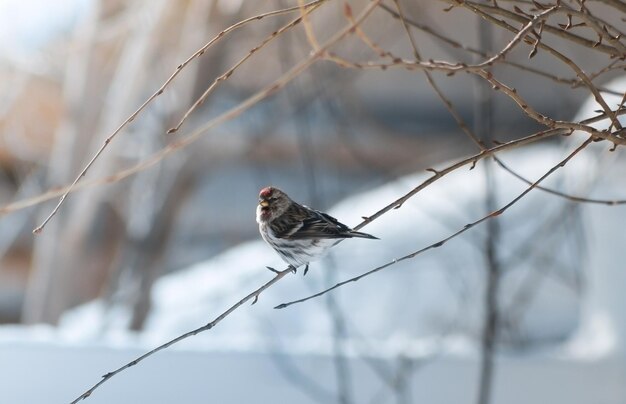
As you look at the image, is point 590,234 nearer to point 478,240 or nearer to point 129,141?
point 478,240

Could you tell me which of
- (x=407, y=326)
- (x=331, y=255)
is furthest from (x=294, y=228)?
(x=407, y=326)

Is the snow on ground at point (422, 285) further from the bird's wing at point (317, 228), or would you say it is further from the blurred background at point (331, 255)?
the bird's wing at point (317, 228)

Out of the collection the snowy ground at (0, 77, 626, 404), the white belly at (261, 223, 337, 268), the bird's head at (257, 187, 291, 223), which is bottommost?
the white belly at (261, 223, 337, 268)

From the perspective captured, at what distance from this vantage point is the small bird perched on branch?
2.00m

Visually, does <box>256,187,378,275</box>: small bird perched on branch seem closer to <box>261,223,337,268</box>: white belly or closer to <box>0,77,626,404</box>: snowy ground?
<box>261,223,337,268</box>: white belly

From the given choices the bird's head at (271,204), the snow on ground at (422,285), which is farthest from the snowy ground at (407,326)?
the bird's head at (271,204)

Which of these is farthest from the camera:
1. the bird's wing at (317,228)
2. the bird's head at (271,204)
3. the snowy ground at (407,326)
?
the snowy ground at (407,326)

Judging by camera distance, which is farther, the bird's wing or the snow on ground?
the snow on ground

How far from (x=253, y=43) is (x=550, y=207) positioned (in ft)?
Result: 5.37

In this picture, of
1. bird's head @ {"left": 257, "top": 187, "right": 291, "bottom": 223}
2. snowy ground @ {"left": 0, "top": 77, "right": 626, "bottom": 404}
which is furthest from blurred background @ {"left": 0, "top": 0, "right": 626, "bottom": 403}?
bird's head @ {"left": 257, "top": 187, "right": 291, "bottom": 223}

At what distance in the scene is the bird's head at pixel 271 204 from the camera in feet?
6.93

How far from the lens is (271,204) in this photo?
6.98 feet

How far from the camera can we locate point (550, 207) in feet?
15.5

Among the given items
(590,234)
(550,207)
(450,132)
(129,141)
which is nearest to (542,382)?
(590,234)
